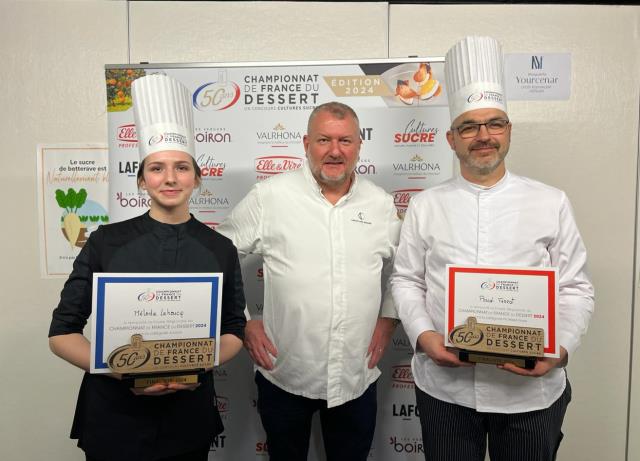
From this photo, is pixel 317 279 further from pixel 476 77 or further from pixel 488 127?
pixel 476 77

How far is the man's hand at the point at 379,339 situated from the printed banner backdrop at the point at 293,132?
16.9 inches

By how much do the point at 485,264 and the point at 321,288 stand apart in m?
0.59

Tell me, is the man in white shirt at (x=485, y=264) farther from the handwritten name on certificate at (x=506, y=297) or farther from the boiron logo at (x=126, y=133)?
the boiron logo at (x=126, y=133)

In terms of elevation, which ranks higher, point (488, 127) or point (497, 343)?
point (488, 127)

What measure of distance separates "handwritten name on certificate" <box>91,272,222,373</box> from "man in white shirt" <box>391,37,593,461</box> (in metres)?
0.70

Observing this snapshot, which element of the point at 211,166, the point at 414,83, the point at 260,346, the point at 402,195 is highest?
the point at 414,83

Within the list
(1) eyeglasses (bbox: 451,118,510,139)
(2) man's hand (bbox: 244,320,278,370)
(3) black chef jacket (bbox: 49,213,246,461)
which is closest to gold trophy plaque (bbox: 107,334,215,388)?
(3) black chef jacket (bbox: 49,213,246,461)

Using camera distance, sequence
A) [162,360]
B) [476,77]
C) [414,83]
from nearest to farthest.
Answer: [162,360] < [476,77] < [414,83]

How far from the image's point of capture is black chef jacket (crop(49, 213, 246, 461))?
1.18 metres

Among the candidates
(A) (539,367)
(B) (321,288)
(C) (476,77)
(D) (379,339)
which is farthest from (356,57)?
(A) (539,367)

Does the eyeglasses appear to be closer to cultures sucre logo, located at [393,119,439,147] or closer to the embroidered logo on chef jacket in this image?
the embroidered logo on chef jacket

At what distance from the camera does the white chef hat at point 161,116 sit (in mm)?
1313

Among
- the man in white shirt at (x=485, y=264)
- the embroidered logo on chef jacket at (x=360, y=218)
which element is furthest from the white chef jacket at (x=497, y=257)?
the embroidered logo on chef jacket at (x=360, y=218)

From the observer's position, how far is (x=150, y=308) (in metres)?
1.12
